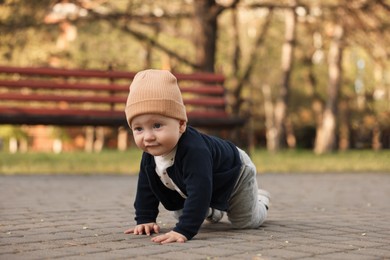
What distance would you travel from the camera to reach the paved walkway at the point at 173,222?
4160mm

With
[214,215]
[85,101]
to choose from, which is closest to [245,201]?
[214,215]

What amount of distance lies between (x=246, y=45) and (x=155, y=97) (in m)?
44.2

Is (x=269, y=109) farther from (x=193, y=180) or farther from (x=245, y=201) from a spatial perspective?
(x=193, y=180)

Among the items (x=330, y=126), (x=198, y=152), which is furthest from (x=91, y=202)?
(x=330, y=126)

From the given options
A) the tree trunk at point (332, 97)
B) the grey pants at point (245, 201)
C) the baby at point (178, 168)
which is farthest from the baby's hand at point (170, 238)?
the tree trunk at point (332, 97)

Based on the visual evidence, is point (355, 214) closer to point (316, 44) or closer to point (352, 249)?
point (352, 249)

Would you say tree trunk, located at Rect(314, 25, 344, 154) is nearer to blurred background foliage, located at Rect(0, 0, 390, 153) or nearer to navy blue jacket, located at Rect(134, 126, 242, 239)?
blurred background foliage, located at Rect(0, 0, 390, 153)

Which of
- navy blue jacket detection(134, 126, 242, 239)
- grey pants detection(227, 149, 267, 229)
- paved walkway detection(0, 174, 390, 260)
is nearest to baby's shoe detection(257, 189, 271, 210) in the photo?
paved walkway detection(0, 174, 390, 260)

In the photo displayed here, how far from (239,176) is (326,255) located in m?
1.07

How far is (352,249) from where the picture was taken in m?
4.35

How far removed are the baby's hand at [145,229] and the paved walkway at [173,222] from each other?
0.08 metres

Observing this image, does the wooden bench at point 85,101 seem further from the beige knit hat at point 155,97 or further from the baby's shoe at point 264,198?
the beige knit hat at point 155,97

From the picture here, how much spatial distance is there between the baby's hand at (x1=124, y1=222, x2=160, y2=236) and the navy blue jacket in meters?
0.06

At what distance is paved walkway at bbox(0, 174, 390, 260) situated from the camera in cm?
416
